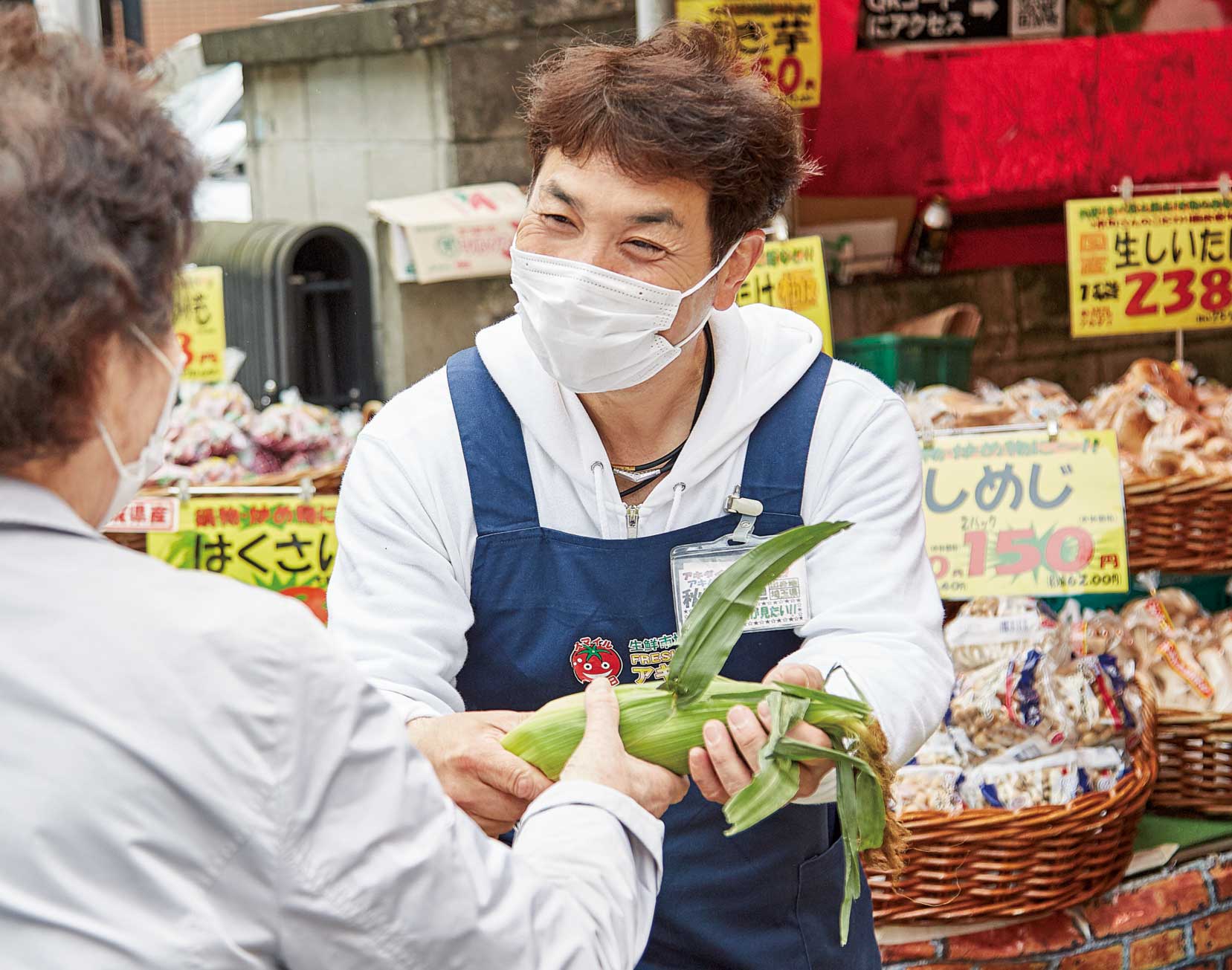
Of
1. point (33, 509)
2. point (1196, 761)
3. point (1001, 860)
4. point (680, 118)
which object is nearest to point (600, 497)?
point (680, 118)

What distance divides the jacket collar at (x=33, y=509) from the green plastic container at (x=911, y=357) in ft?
10.6

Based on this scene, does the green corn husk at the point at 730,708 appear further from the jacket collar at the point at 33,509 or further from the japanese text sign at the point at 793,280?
the japanese text sign at the point at 793,280

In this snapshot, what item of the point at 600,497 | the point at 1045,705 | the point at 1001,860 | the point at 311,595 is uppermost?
the point at 600,497

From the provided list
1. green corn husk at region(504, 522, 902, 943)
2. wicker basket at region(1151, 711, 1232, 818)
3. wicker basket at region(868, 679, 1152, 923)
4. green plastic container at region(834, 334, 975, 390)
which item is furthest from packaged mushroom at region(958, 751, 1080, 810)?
green plastic container at region(834, 334, 975, 390)

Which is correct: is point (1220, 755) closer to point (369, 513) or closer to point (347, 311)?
point (369, 513)

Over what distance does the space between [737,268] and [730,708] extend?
700 mm

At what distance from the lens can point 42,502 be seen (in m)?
1.01

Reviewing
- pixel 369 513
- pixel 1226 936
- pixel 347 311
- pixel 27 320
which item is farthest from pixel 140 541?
pixel 1226 936

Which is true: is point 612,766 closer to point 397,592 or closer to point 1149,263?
point 397,592

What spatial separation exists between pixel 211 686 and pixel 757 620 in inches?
41.4

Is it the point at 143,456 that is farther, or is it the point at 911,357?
the point at 911,357

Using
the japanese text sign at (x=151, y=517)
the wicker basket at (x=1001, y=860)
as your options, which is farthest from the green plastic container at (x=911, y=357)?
the japanese text sign at (x=151, y=517)

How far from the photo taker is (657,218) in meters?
1.88

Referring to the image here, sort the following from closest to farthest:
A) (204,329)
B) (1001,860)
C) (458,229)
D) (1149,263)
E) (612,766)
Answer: (612,766)
(1001,860)
(1149,263)
(204,329)
(458,229)
